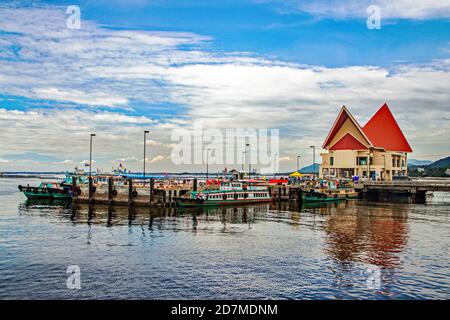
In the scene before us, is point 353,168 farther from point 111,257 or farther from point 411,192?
point 111,257

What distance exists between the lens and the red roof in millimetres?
105244

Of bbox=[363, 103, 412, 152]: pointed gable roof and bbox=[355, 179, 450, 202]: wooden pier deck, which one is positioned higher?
bbox=[363, 103, 412, 152]: pointed gable roof

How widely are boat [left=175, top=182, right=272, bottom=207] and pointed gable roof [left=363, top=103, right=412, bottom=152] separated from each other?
50040mm

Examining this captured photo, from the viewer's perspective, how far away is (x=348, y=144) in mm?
106875

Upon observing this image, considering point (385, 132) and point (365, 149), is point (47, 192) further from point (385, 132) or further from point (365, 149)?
point (385, 132)

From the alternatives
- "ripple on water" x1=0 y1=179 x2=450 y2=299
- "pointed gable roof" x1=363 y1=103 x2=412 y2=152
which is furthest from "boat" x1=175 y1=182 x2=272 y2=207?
"pointed gable roof" x1=363 y1=103 x2=412 y2=152

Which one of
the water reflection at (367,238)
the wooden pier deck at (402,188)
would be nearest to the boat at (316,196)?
the wooden pier deck at (402,188)

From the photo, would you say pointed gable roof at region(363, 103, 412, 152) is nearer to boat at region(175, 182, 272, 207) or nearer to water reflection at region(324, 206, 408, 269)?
boat at region(175, 182, 272, 207)

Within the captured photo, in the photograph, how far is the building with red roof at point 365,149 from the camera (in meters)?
104

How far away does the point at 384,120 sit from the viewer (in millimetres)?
118750

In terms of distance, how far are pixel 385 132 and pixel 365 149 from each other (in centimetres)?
1522

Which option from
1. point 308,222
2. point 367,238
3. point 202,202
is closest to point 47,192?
point 202,202

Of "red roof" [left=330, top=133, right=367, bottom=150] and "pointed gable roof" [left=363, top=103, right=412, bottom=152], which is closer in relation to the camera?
"red roof" [left=330, top=133, right=367, bottom=150]
